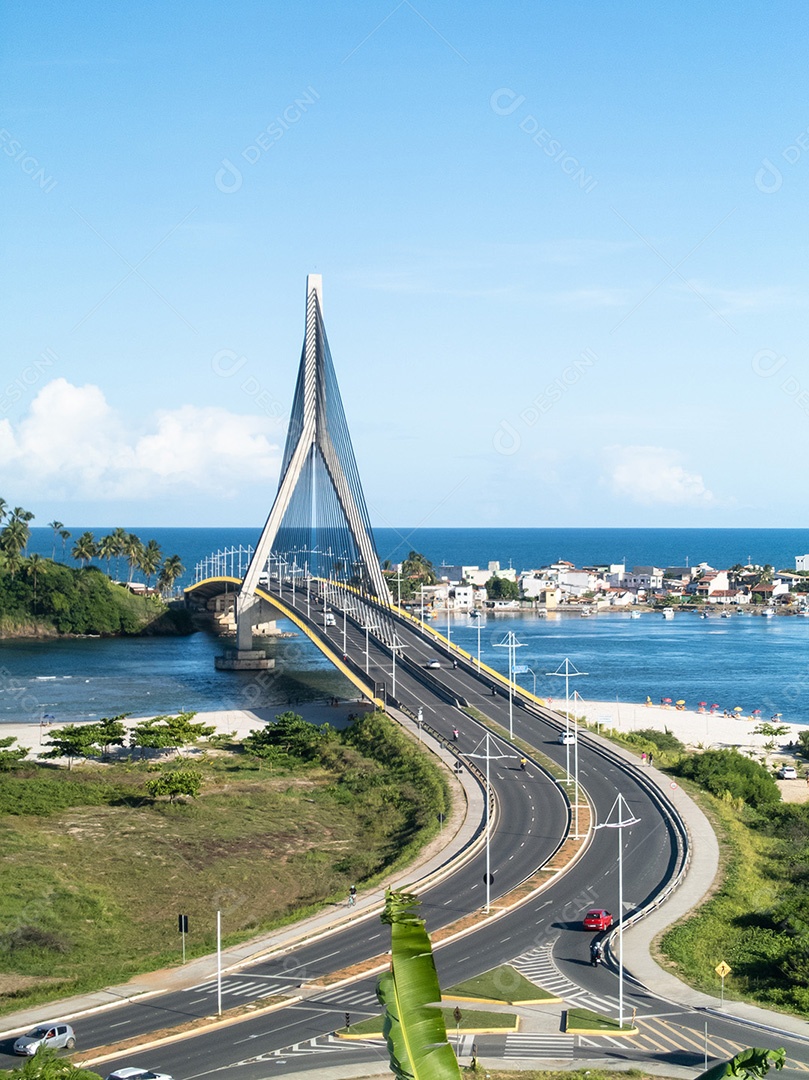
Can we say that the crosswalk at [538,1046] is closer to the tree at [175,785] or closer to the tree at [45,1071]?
the tree at [45,1071]

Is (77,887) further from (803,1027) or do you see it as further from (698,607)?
(698,607)

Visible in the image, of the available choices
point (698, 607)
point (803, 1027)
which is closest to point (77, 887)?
point (803, 1027)

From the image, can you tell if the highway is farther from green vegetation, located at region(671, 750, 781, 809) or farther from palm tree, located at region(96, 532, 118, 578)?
palm tree, located at region(96, 532, 118, 578)

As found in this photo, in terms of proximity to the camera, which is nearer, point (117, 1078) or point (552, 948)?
point (117, 1078)

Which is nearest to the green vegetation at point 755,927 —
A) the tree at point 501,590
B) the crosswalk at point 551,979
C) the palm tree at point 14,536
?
the crosswalk at point 551,979

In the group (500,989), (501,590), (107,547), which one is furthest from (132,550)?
(500,989)

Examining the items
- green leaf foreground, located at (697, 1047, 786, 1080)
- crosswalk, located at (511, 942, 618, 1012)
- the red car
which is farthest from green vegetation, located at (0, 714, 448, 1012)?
green leaf foreground, located at (697, 1047, 786, 1080)

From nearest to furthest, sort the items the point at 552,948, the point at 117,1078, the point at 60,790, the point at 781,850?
the point at 117,1078 → the point at 552,948 → the point at 781,850 → the point at 60,790

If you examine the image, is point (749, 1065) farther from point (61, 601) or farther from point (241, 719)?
point (61, 601)
